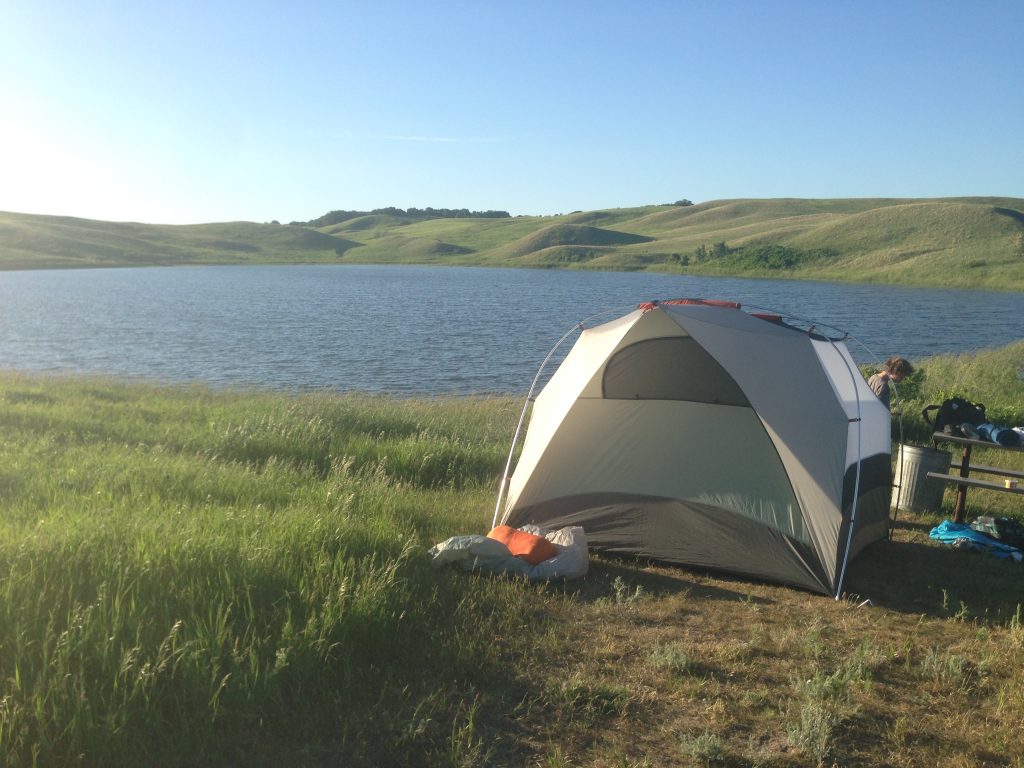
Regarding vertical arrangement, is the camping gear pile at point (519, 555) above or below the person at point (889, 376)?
below

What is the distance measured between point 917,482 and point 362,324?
30766mm

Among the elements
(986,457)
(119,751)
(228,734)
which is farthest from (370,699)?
(986,457)

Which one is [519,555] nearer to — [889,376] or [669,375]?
[669,375]

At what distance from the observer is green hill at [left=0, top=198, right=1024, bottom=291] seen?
80.9 metres

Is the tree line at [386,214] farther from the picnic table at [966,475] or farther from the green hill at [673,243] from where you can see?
the picnic table at [966,475]

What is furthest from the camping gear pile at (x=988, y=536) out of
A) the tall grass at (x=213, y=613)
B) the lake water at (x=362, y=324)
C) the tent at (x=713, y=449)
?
the lake water at (x=362, y=324)

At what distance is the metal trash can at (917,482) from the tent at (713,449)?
3.30 feet

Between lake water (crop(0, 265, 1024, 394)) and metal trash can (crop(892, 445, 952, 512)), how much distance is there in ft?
21.3

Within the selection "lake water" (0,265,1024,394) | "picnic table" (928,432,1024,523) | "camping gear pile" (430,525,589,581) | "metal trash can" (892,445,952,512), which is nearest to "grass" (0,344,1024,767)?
"camping gear pile" (430,525,589,581)

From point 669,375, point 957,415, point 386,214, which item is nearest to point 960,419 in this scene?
point 957,415

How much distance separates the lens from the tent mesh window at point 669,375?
7.32 meters

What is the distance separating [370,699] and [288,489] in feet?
12.1

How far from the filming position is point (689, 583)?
6.62m

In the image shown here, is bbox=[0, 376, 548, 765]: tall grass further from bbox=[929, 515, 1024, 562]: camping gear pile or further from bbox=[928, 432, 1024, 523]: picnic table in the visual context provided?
bbox=[928, 432, 1024, 523]: picnic table
